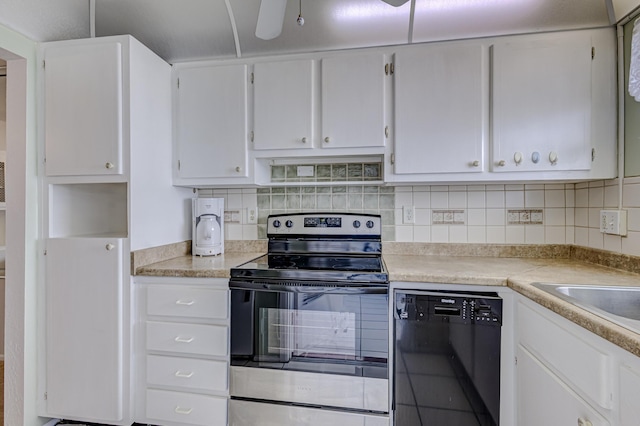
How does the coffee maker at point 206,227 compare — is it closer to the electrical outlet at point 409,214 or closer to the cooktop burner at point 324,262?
the cooktop burner at point 324,262

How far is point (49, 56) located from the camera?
65.7 inches

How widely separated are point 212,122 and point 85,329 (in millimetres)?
1336

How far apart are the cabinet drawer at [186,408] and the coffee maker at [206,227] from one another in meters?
0.78

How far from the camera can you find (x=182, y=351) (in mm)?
1607

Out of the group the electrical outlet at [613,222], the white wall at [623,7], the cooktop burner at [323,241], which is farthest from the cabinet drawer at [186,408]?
the white wall at [623,7]

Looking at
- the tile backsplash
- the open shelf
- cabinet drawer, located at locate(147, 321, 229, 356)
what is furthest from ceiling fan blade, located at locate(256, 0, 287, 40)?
cabinet drawer, located at locate(147, 321, 229, 356)

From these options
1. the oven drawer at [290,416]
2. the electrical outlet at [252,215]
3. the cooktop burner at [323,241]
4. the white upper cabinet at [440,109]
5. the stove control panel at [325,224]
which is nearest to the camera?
the oven drawer at [290,416]

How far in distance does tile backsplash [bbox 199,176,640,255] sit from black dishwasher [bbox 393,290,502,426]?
2.23 feet

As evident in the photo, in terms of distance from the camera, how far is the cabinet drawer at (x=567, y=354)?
0.86 metres

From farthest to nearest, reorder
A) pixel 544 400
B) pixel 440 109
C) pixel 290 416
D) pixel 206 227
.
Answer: pixel 206 227
pixel 440 109
pixel 290 416
pixel 544 400

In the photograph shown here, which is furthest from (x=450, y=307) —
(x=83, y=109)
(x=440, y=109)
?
(x=83, y=109)

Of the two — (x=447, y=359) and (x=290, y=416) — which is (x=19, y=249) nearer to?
(x=290, y=416)

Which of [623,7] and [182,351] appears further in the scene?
[182,351]

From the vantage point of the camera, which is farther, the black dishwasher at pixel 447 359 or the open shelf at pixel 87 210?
the open shelf at pixel 87 210
